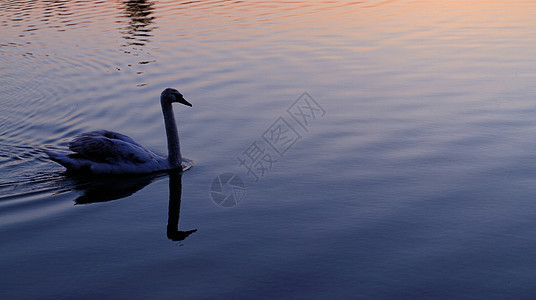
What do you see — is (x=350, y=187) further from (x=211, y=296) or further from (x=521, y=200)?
A: (x=211, y=296)

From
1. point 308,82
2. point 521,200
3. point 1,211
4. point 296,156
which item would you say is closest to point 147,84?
point 308,82

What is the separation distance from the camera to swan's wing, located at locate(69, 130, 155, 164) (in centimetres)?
1109

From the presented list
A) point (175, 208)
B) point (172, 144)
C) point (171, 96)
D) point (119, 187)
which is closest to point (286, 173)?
point (172, 144)

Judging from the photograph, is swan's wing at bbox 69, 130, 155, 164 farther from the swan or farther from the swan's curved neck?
the swan's curved neck

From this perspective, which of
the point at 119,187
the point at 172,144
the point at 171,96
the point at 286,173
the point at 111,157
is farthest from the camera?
the point at 171,96

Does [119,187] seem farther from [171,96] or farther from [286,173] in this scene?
[286,173]

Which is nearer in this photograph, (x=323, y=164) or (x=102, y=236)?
(x=102, y=236)

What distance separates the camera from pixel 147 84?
17.8 metres

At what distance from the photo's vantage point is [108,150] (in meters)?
11.1

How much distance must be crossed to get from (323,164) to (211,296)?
460cm

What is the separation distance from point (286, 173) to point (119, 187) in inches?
97.2

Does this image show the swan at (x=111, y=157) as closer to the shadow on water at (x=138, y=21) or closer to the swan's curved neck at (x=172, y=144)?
the swan's curved neck at (x=172, y=144)

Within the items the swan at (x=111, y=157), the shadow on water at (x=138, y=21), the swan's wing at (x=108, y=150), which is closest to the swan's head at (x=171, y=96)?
the swan at (x=111, y=157)

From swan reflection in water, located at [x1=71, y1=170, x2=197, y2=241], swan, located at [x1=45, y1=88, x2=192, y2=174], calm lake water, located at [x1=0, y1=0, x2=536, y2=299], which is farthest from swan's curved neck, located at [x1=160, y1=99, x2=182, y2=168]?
calm lake water, located at [x1=0, y1=0, x2=536, y2=299]
